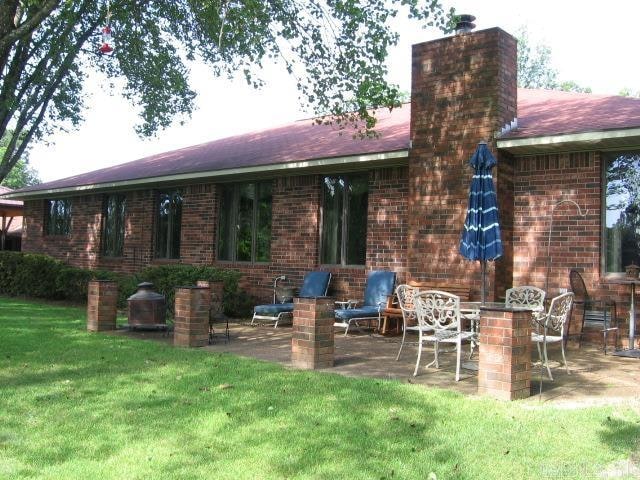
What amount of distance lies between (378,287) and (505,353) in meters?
5.45

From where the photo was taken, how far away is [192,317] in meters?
8.50

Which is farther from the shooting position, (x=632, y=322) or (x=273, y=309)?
(x=273, y=309)

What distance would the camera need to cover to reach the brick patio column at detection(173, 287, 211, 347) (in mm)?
8484

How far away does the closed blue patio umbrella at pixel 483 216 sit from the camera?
Answer: 6922 mm

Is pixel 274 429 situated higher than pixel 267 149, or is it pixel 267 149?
pixel 267 149

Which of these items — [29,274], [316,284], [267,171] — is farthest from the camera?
[29,274]

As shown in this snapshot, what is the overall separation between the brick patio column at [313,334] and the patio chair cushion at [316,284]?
446 cm

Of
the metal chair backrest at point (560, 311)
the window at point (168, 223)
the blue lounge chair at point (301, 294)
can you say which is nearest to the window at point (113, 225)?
the window at point (168, 223)

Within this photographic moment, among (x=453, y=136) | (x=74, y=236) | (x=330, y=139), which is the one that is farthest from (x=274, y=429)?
→ (x=74, y=236)

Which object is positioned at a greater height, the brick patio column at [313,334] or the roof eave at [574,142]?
the roof eave at [574,142]

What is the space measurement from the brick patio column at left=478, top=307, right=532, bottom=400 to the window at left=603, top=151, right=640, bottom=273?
4160 mm

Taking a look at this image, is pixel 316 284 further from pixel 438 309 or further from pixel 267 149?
pixel 438 309

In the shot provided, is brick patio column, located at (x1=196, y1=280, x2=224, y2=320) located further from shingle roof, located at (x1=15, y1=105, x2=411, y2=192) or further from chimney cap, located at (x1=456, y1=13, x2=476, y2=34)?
chimney cap, located at (x1=456, y1=13, x2=476, y2=34)

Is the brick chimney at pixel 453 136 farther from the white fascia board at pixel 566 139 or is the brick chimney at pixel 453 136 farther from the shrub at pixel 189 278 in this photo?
the shrub at pixel 189 278
